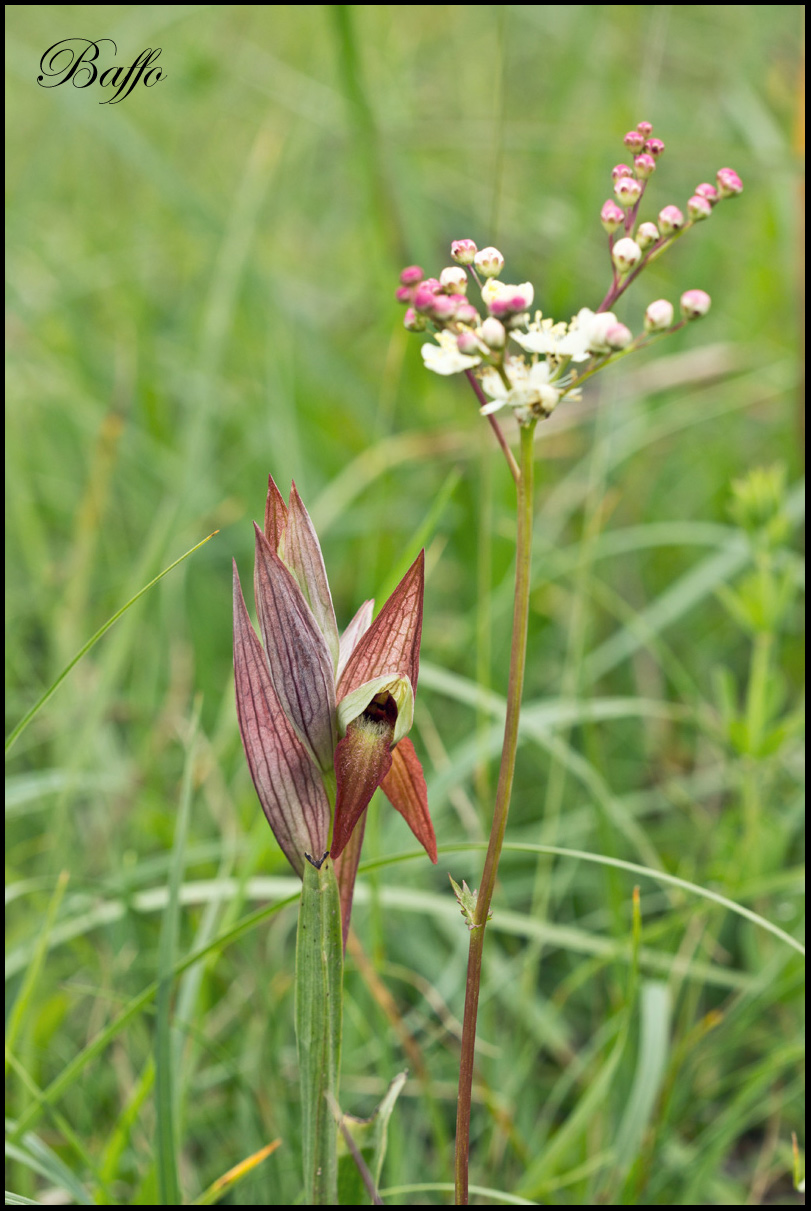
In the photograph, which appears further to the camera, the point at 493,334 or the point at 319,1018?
the point at 319,1018

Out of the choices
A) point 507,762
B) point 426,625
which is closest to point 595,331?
point 507,762

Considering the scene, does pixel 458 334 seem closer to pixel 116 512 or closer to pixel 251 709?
pixel 251 709

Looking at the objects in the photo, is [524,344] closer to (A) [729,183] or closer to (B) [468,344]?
(B) [468,344]

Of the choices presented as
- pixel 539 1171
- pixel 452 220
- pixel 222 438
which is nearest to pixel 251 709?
pixel 539 1171

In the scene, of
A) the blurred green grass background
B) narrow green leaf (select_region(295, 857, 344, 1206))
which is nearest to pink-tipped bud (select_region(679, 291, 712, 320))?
narrow green leaf (select_region(295, 857, 344, 1206))

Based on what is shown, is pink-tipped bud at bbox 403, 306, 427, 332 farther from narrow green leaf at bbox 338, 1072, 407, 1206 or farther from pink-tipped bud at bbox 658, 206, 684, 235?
narrow green leaf at bbox 338, 1072, 407, 1206

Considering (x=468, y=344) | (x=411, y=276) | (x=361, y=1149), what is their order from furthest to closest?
1. (x=361, y=1149)
2. (x=411, y=276)
3. (x=468, y=344)
